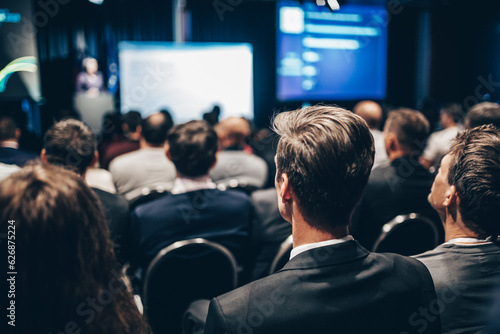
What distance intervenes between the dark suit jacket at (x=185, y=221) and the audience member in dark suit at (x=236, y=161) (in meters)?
1.12

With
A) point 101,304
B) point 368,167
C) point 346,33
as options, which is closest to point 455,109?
point 346,33

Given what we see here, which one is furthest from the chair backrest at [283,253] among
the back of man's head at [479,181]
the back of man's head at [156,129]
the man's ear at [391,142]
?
the back of man's head at [156,129]

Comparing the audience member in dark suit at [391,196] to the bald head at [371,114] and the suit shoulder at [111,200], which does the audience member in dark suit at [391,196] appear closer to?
the suit shoulder at [111,200]

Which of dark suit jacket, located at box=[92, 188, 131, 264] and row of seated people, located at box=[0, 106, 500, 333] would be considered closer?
row of seated people, located at box=[0, 106, 500, 333]

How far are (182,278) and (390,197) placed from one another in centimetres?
116

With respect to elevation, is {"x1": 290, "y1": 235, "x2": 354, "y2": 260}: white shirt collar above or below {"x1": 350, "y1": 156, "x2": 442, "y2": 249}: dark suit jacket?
above

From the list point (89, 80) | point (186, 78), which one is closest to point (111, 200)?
point (89, 80)

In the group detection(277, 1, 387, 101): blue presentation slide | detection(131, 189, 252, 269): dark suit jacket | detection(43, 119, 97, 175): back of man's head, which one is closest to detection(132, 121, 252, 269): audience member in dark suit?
detection(131, 189, 252, 269): dark suit jacket

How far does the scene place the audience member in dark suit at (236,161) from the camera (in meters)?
3.31

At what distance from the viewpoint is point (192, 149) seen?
7.30 feet

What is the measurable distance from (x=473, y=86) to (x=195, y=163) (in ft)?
24.9

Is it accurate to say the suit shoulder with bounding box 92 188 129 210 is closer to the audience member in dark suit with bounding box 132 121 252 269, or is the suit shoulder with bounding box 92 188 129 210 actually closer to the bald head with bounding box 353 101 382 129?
the audience member in dark suit with bounding box 132 121 252 269

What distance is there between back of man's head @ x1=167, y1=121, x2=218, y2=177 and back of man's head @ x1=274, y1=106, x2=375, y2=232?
1231 mm

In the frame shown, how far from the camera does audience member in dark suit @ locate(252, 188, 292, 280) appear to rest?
2082 mm
